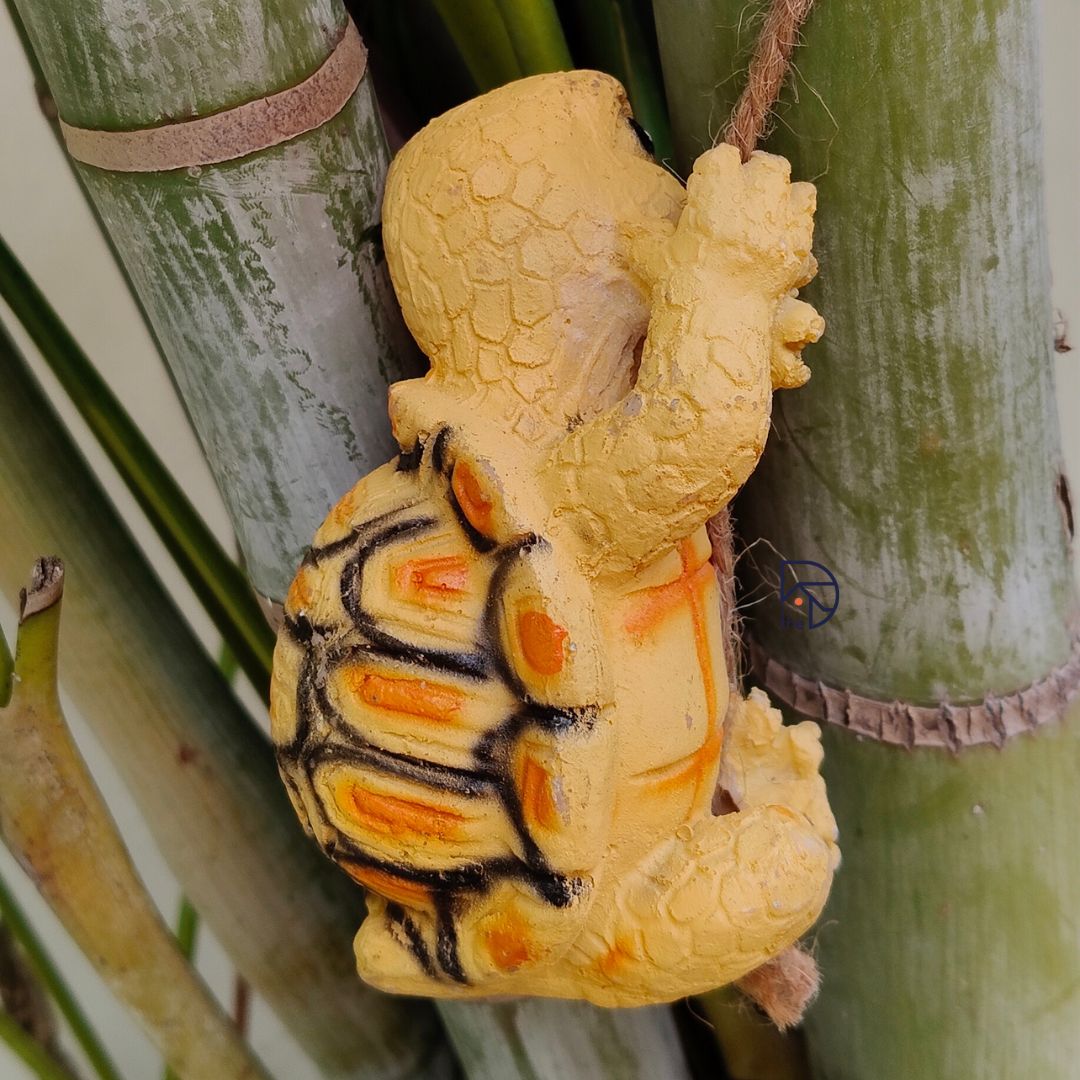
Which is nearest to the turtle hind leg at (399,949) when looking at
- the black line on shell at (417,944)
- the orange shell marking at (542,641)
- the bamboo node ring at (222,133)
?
the black line on shell at (417,944)

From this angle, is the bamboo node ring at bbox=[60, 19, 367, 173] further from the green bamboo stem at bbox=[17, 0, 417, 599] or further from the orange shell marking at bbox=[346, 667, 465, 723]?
the orange shell marking at bbox=[346, 667, 465, 723]

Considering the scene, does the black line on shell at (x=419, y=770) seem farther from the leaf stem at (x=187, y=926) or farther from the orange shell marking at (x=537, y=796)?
the leaf stem at (x=187, y=926)

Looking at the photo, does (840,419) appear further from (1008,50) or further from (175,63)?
(175,63)

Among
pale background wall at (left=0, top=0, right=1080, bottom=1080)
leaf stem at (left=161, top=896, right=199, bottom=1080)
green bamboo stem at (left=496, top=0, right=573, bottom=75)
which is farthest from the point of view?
pale background wall at (left=0, top=0, right=1080, bottom=1080)

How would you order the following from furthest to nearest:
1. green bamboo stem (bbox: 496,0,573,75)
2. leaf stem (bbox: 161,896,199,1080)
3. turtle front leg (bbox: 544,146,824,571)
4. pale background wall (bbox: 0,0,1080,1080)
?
1. pale background wall (bbox: 0,0,1080,1080)
2. leaf stem (bbox: 161,896,199,1080)
3. green bamboo stem (bbox: 496,0,573,75)
4. turtle front leg (bbox: 544,146,824,571)

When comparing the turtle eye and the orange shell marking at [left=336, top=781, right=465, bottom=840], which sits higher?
the turtle eye

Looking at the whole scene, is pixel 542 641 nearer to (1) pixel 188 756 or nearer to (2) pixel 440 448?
(2) pixel 440 448

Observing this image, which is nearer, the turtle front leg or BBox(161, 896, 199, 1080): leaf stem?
the turtle front leg

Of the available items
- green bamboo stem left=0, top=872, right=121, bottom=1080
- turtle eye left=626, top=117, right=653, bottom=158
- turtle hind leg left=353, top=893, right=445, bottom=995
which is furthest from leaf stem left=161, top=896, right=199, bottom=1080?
turtle eye left=626, top=117, right=653, bottom=158
